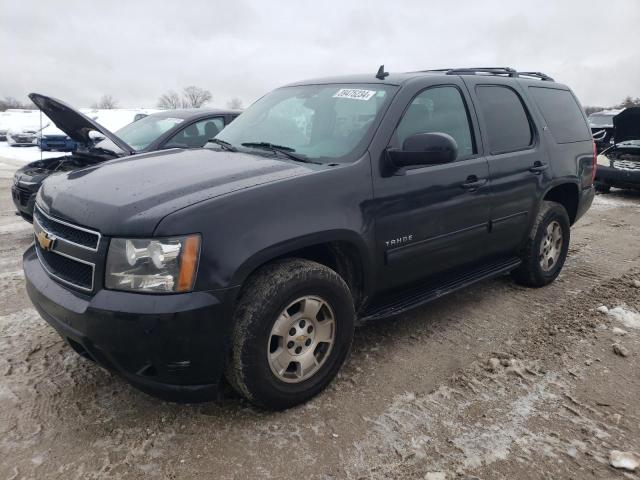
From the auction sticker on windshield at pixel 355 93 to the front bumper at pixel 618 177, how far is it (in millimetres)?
8607

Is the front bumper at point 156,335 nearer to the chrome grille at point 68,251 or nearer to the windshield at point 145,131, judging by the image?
the chrome grille at point 68,251

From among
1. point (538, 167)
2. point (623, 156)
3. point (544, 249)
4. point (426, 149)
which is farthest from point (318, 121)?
point (623, 156)

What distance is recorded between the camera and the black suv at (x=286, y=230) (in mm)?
2260

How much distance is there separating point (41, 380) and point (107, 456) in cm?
90

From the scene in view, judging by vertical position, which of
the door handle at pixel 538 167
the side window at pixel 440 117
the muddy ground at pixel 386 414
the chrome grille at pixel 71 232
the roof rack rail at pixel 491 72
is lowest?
the muddy ground at pixel 386 414

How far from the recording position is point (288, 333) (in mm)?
2639

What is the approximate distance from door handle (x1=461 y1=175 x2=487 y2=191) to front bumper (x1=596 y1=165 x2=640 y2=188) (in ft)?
25.8

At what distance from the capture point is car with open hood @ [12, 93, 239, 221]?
487 centimetres

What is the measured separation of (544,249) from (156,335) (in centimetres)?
372

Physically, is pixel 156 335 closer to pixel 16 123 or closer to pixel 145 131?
pixel 145 131

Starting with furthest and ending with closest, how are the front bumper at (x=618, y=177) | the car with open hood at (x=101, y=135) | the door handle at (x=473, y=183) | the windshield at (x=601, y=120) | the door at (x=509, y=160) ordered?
the windshield at (x=601, y=120), the front bumper at (x=618, y=177), the car with open hood at (x=101, y=135), the door at (x=509, y=160), the door handle at (x=473, y=183)

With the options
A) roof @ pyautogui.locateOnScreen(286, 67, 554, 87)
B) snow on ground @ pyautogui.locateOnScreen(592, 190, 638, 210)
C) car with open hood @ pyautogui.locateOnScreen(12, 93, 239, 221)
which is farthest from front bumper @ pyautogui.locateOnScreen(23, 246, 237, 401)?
snow on ground @ pyautogui.locateOnScreen(592, 190, 638, 210)

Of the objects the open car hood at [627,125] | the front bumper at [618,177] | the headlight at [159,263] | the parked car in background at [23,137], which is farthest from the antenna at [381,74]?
the parked car in background at [23,137]

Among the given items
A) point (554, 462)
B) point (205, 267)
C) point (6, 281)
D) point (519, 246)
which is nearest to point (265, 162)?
point (205, 267)
